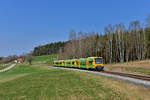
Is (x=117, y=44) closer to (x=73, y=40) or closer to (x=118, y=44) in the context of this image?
(x=118, y=44)

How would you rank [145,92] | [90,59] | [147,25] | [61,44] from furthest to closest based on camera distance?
[61,44] < [147,25] < [90,59] < [145,92]

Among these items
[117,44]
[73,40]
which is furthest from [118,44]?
[73,40]

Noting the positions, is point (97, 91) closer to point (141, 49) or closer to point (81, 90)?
point (81, 90)

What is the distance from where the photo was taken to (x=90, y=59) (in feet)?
103

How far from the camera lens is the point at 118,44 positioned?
5903cm

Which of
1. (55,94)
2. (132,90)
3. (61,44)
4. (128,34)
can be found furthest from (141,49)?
(61,44)

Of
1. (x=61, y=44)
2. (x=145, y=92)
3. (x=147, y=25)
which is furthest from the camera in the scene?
(x=61, y=44)

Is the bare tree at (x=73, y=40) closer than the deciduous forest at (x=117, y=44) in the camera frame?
No

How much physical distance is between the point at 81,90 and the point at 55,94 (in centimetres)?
251

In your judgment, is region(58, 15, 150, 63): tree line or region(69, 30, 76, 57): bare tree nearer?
region(58, 15, 150, 63): tree line

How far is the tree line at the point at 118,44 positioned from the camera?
53.5 m

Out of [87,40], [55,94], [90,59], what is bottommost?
[55,94]

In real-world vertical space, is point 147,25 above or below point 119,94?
above

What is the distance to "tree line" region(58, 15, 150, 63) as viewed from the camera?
5347cm
